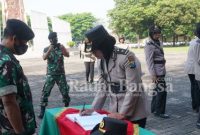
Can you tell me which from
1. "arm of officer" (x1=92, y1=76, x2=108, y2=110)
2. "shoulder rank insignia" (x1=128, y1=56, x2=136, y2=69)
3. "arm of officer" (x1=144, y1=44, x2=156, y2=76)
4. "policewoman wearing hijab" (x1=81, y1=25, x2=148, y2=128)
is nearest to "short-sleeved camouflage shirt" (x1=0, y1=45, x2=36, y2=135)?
"policewoman wearing hijab" (x1=81, y1=25, x2=148, y2=128)

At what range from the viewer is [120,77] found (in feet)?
11.8

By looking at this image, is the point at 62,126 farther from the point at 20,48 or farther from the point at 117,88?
the point at 20,48

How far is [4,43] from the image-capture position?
324cm

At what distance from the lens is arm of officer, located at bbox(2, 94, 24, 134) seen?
3130mm

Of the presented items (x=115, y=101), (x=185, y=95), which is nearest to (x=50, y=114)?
(x=115, y=101)

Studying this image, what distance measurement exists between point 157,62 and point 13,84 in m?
4.56

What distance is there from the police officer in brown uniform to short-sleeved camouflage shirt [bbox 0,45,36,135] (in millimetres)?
4095

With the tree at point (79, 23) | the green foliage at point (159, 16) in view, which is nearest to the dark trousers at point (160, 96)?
the green foliage at point (159, 16)

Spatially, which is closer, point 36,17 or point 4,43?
point 4,43

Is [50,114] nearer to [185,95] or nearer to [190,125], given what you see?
[190,125]

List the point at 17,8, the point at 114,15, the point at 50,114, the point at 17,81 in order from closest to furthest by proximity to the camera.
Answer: the point at 17,81
the point at 50,114
the point at 17,8
the point at 114,15

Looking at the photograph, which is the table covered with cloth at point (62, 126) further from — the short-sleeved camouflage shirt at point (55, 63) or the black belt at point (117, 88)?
the short-sleeved camouflage shirt at point (55, 63)

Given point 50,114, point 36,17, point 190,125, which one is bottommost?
point 190,125

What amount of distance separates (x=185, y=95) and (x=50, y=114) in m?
6.59
